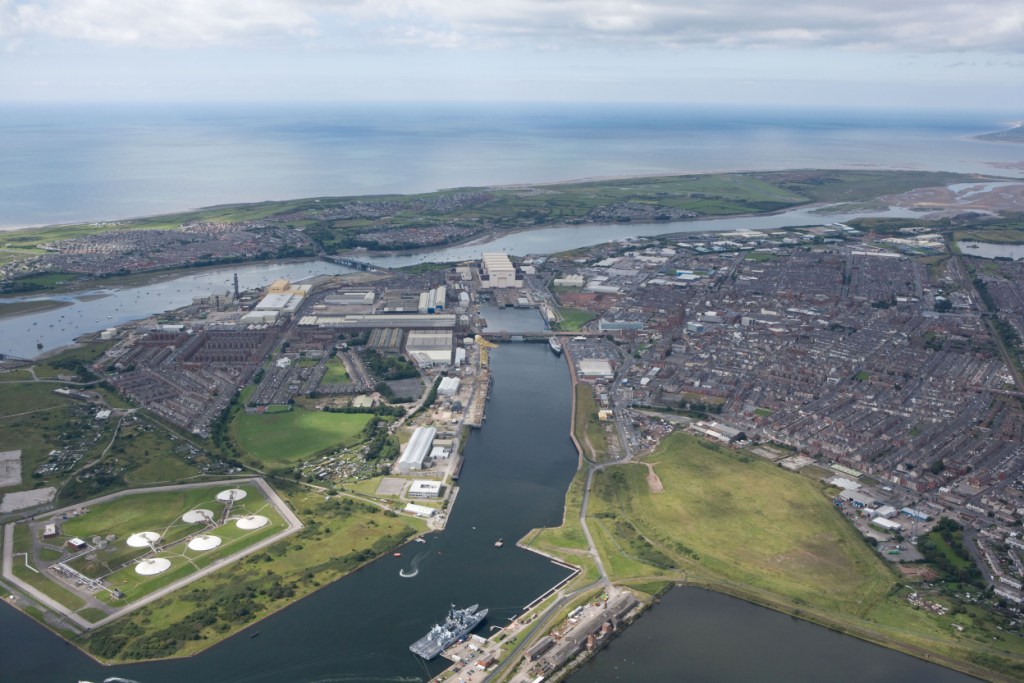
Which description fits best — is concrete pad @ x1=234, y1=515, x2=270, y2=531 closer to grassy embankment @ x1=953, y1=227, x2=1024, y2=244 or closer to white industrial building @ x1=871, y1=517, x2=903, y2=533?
white industrial building @ x1=871, y1=517, x2=903, y2=533

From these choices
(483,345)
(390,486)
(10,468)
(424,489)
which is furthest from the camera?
(483,345)

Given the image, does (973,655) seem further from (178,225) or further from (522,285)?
(178,225)

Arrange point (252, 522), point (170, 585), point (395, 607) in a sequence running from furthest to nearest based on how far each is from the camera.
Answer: point (252, 522), point (170, 585), point (395, 607)

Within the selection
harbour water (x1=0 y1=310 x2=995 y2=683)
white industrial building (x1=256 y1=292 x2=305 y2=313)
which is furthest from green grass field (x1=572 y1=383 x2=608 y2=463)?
white industrial building (x1=256 y1=292 x2=305 y2=313)

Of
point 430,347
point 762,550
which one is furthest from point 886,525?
point 430,347

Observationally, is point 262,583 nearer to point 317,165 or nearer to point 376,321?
point 376,321
